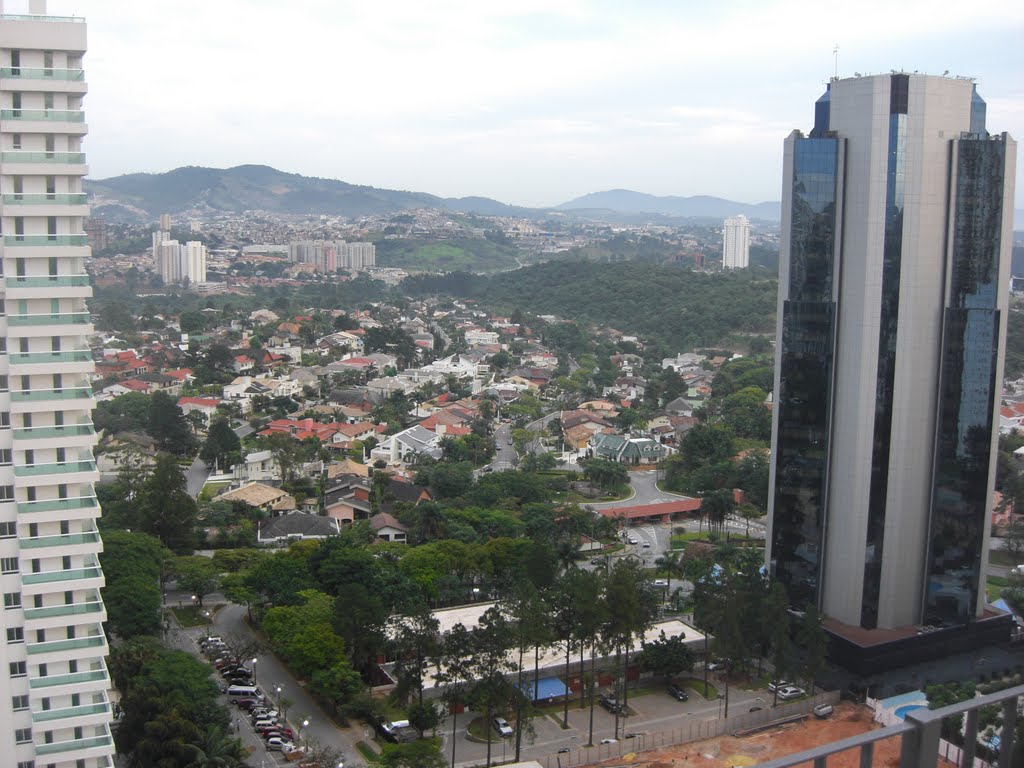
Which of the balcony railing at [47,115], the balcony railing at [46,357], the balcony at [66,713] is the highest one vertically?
the balcony railing at [47,115]

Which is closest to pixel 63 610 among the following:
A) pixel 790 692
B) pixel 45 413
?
pixel 45 413

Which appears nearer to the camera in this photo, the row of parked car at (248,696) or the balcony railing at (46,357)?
the balcony railing at (46,357)

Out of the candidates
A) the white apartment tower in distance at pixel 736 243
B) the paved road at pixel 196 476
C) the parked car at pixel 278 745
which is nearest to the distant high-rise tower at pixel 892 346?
the parked car at pixel 278 745

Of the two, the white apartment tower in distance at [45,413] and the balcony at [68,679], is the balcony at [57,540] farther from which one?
the balcony at [68,679]

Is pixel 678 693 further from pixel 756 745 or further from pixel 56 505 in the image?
pixel 56 505

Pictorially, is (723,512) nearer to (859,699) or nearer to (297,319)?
(859,699)

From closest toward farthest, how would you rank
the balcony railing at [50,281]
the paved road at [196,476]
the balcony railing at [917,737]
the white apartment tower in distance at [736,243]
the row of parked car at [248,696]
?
1. the balcony railing at [917,737]
2. the balcony railing at [50,281]
3. the row of parked car at [248,696]
4. the paved road at [196,476]
5. the white apartment tower in distance at [736,243]
